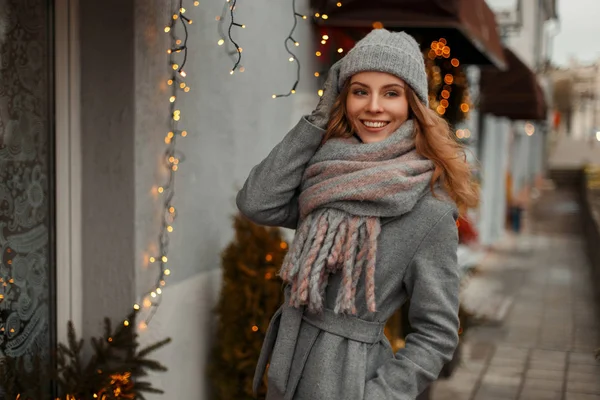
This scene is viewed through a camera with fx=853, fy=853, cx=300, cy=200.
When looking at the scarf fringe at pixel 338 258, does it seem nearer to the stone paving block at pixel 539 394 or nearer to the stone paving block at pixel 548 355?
the stone paving block at pixel 539 394

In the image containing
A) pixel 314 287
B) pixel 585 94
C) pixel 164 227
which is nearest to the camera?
pixel 314 287

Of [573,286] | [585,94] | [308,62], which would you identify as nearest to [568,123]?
[585,94]

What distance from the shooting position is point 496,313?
9.62m

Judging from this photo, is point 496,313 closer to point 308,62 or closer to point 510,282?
point 510,282

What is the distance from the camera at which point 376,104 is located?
2475 mm

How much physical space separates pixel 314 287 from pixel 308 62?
3632 mm

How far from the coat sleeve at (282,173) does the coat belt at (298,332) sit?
0.33 m

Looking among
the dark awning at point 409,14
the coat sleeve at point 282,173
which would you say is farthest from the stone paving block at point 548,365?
the coat sleeve at point 282,173

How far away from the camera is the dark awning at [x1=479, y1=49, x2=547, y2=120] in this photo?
12665 mm

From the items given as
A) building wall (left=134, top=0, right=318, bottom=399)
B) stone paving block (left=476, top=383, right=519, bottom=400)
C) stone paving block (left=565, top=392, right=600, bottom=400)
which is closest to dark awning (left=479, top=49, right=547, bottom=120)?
stone paving block (left=476, top=383, right=519, bottom=400)

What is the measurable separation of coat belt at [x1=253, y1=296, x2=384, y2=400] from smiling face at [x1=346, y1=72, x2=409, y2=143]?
0.54 metres

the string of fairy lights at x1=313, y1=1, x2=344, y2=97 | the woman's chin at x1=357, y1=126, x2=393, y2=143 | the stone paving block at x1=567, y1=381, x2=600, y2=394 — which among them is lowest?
the stone paving block at x1=567, y1=381, x2=600, y2=394

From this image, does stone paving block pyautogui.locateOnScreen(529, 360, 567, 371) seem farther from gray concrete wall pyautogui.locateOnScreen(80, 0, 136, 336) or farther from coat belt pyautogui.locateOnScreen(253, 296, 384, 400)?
coat belt pyautogui.locateOnScreen(253, 296, 384, 400)

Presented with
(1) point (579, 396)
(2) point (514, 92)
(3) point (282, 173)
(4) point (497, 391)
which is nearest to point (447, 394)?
(4) point (497, 391)
